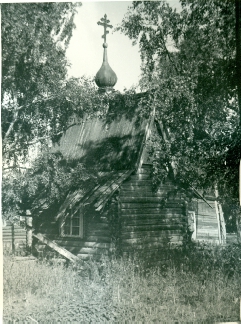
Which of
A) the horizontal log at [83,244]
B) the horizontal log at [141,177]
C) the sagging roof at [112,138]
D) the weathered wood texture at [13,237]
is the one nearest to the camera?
the weathered wood texture at [13,237]

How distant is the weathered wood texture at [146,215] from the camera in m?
10.1

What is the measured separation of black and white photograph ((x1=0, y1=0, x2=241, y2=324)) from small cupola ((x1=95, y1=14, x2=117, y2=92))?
30 mm

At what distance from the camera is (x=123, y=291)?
8.73m

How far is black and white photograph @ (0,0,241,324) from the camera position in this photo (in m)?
8.52

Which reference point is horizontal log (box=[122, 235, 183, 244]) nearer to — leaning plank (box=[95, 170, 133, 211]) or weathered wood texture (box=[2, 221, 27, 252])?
leaning plank (box=[95, 170, 133, 211])

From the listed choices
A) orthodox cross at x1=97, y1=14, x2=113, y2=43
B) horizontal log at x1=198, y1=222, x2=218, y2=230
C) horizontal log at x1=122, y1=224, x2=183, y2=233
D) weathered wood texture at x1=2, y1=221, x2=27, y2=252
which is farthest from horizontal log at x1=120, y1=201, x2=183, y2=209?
orthodox cross at x1=97, y1=14, x2=113, y2=43

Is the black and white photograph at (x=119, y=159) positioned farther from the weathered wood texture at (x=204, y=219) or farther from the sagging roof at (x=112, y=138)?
the weathered wood texture at (x=204, y=219)

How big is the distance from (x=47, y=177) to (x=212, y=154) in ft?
14.4

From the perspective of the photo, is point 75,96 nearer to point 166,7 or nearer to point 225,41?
point 166,7

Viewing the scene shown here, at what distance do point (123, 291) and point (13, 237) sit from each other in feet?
9.38

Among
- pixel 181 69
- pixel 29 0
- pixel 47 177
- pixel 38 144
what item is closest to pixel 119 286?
pixel 47 177

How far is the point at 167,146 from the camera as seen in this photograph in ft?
34.1

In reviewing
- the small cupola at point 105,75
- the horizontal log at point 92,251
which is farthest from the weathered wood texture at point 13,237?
the small cupola at point 105,75

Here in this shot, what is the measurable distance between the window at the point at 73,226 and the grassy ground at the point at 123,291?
1.11 m
